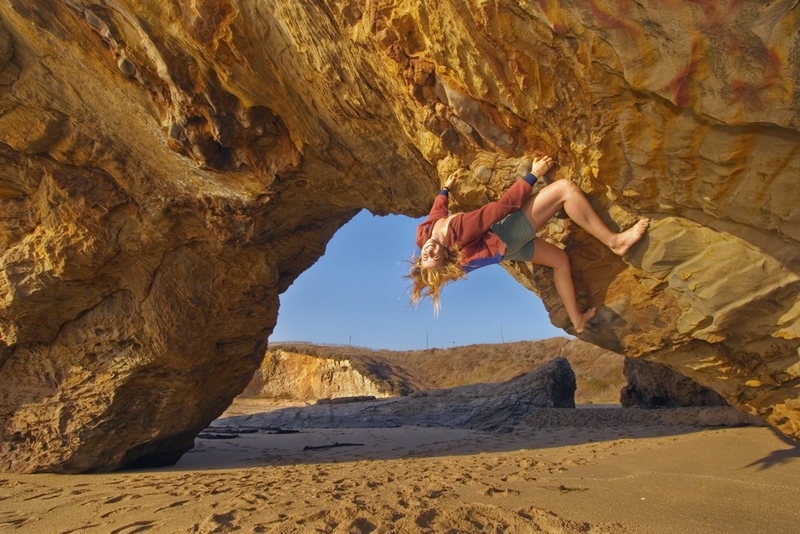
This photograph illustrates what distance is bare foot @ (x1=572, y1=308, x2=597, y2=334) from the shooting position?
11.9 feet

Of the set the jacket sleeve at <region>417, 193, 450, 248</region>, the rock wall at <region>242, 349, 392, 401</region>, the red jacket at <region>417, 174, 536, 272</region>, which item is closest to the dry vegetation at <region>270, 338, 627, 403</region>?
the rock wall at <region>242, 349, 392, 401</region>

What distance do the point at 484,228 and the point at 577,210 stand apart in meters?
0.65

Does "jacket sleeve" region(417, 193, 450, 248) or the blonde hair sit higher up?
"jacket sleeve" region(417, 193, 450, 248)

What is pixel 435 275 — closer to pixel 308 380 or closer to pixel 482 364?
pixel 308 380

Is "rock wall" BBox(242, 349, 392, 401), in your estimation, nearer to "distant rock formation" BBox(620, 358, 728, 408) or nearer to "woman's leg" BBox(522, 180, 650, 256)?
"distant rock formation" BBox(620, 358, 728, 408)

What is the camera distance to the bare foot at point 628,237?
3.05 metres

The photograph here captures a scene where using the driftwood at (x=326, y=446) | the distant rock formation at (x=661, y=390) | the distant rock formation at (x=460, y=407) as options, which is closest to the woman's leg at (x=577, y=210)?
the driftwood at (x=326, y=446)

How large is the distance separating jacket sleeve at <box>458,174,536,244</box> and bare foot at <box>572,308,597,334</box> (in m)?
1.13

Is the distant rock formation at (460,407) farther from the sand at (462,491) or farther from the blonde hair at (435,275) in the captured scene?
the blonde hair at (435,275)

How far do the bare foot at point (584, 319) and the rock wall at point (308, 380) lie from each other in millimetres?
15192

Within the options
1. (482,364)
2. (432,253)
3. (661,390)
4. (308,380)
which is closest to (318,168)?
(432,253)

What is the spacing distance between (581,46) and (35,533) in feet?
14.4

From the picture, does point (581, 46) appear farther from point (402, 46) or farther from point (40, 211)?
point (40, 211)

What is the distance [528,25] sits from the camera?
2.41 meters
